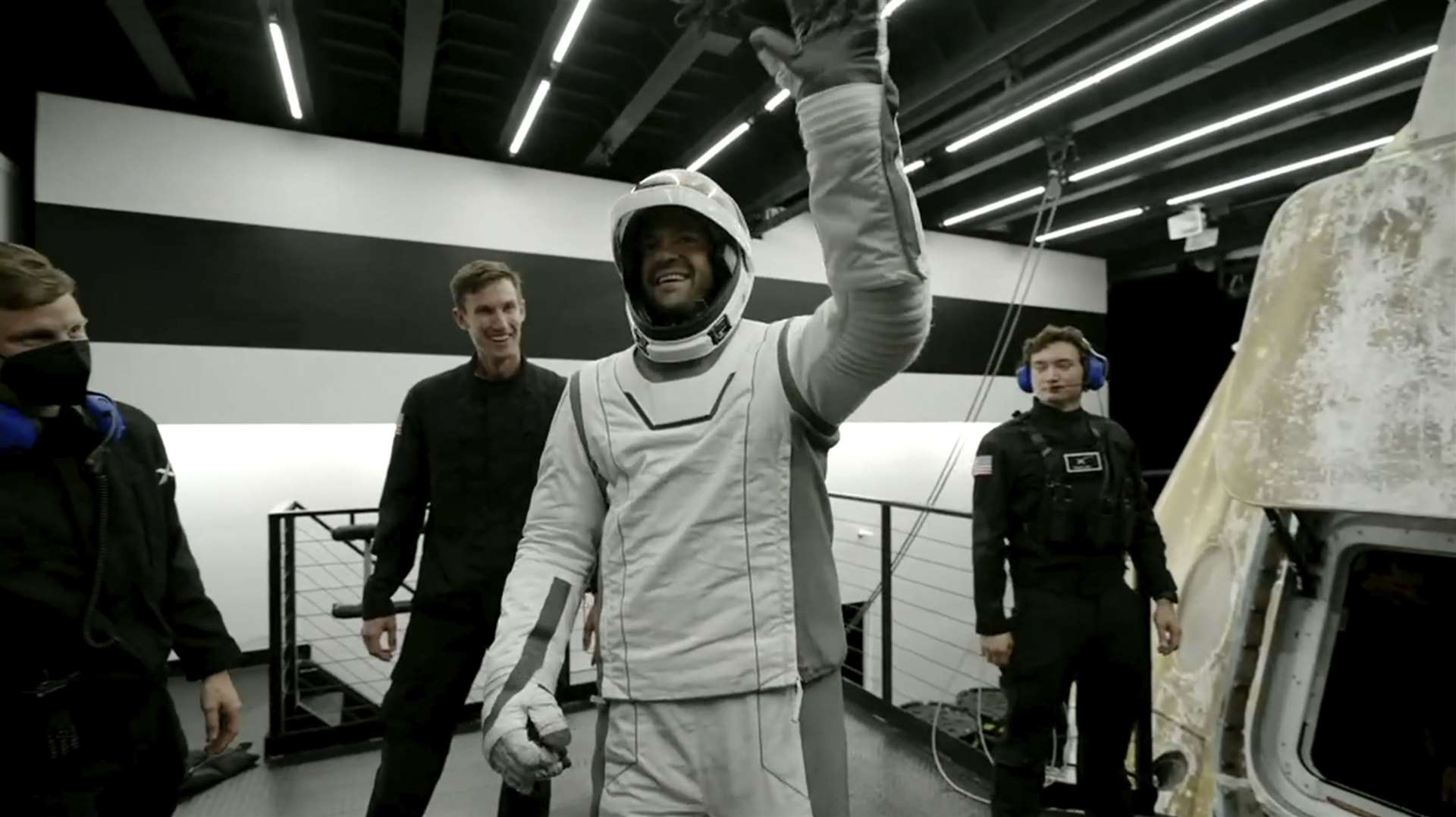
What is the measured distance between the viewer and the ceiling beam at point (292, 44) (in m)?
3.52

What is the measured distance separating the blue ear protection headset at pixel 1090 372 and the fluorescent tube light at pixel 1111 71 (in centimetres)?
218

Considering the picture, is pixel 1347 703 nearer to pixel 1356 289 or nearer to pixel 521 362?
pixel 1356 289

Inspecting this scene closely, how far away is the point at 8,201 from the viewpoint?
13.8 ft

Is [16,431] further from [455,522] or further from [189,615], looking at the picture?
[455,522]

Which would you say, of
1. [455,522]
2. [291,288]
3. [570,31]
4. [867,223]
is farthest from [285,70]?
[867,223]

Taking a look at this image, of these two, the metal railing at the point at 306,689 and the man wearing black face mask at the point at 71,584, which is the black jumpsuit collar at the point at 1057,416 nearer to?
the metal railing at the point at 306,689

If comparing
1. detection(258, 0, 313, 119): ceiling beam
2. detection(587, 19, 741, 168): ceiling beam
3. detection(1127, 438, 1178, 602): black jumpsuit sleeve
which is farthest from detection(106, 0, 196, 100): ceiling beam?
detection(1127, 438, 1178, 602): black jumpsuit sleeve

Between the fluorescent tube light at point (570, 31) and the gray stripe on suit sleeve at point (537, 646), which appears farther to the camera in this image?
the fluorescent tube light at point (570, 31)

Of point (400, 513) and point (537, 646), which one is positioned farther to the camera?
point (400, 513)

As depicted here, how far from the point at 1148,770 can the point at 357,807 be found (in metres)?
3.05

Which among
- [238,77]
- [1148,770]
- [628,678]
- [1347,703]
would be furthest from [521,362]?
[238,77]

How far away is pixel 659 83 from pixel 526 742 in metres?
4.30

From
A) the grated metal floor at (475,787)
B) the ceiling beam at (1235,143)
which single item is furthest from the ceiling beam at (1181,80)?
the grated metal floor at (475,787)

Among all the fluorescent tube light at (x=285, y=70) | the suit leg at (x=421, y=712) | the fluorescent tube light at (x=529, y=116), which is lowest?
the suit leg at (x=421, y=712)
